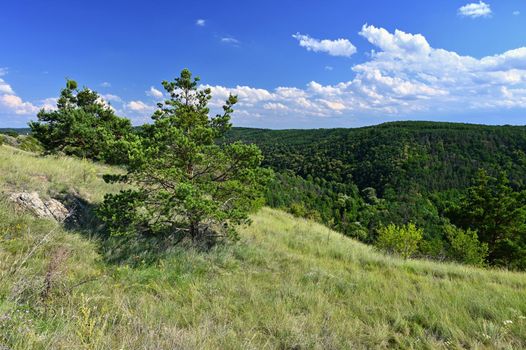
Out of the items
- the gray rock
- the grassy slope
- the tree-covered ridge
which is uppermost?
the gray rock

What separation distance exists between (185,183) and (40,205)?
3.29m

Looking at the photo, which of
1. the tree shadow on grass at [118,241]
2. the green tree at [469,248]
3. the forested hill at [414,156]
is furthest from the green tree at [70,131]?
the forested hill at [414,156]

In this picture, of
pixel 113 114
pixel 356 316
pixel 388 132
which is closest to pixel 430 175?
pixel 388 132

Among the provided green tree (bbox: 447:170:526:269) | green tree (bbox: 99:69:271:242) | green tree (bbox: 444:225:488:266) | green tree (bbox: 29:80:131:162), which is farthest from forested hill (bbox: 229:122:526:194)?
green tree (bbox: 99:69:271:242)

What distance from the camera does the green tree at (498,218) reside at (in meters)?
25.0

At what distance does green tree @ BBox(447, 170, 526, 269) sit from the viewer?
25.0 metres

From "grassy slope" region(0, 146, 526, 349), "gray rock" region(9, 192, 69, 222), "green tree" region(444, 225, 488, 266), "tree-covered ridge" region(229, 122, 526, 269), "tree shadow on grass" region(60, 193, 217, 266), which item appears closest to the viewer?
"grassy slope" region(0, 146, 526, 349)

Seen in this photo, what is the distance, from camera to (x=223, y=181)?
848 centimetres

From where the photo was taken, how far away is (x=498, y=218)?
85.8ft

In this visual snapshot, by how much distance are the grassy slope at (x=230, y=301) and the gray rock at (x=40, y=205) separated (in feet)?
1.49

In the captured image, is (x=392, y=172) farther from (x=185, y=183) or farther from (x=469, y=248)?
(x=185, y=183)

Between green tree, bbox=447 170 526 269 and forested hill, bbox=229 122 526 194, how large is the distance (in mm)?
98417

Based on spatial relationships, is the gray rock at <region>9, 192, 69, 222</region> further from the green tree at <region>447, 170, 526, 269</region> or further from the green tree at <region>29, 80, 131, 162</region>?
the green tree at <region>447, 170, 526, 269</region>

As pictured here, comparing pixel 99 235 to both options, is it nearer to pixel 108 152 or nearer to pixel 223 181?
pixel 108 152
